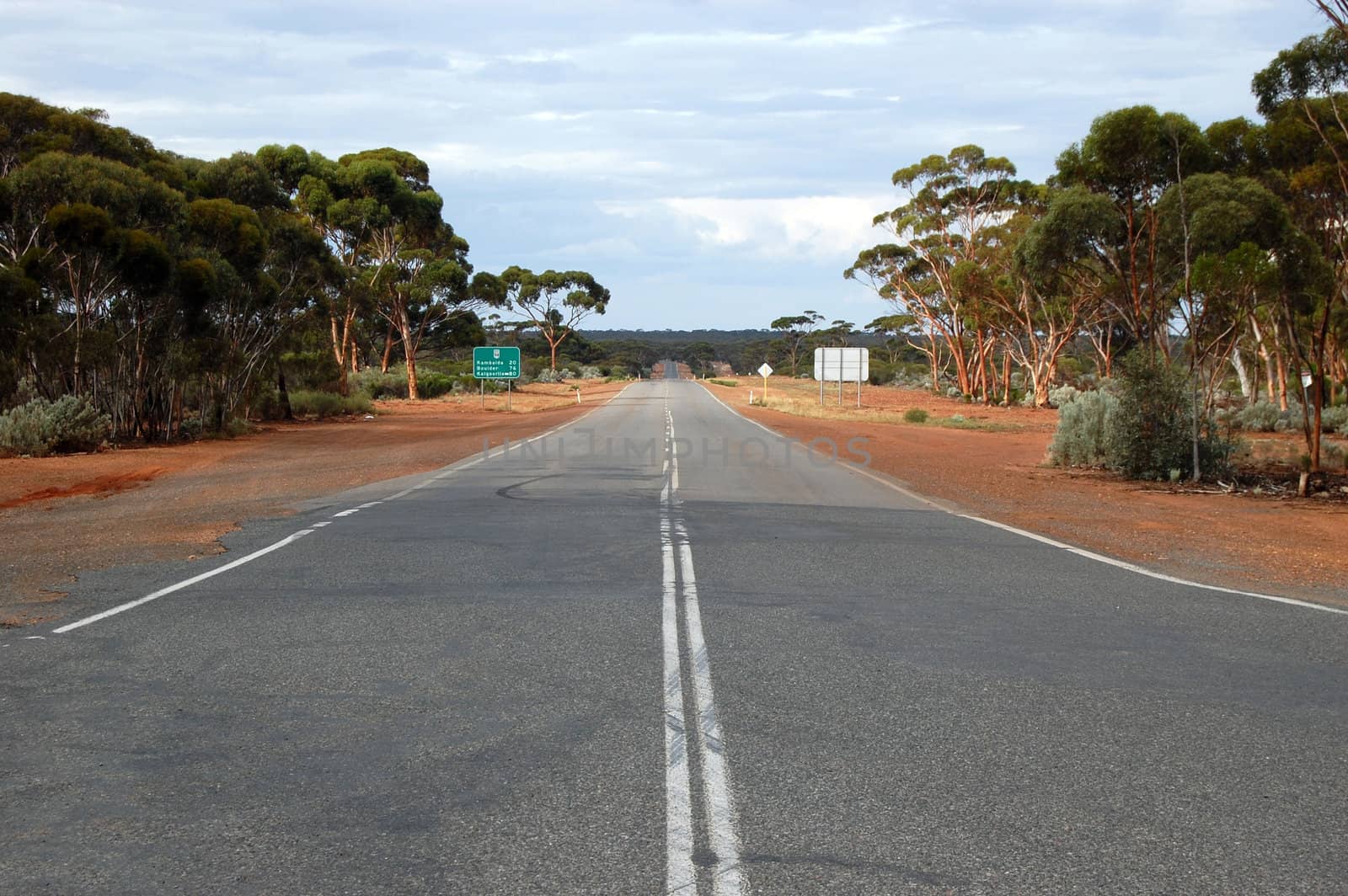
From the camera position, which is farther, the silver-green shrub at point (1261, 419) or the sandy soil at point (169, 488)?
the silver-green shrub at point (1261, 419)

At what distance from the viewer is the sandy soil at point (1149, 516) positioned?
35.3ft

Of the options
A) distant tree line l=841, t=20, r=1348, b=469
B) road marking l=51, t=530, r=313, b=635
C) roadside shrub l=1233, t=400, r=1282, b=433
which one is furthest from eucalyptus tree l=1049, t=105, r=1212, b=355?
road marking l=51, t=530, r=313, b=635

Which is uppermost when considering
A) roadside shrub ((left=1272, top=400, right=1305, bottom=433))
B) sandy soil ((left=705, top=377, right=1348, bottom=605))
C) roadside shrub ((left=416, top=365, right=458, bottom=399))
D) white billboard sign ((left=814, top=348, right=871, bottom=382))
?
white billboard sign ((left=814, top=348, right=871, bottom=382))

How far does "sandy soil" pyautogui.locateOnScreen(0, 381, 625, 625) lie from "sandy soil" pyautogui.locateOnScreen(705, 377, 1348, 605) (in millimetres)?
9382

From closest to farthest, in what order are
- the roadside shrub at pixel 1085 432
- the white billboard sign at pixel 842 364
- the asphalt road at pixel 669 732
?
the asphalt road at pixel 669 732, the roadside shrub at pixel 1085 432, the white billboard sign at pixel 842 364

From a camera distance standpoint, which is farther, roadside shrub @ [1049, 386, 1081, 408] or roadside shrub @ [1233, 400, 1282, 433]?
roadside shrub @ [1049, 386, 1081, 408]

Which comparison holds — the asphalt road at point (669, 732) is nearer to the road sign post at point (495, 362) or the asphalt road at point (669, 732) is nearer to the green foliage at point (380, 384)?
the road sign post at point (495, 362)

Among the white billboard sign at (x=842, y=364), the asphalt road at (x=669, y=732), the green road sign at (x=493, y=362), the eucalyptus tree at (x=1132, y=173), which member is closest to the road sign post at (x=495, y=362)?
the green road sign at (x=493, y=362)

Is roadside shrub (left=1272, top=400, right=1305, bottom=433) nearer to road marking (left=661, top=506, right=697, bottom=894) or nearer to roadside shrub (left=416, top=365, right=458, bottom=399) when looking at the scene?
road marking (left=661, top=506, right=697, bottom=894)

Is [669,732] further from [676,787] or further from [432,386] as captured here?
[432,386]

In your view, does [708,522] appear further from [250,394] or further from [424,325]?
[424,325]

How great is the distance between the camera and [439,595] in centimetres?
856

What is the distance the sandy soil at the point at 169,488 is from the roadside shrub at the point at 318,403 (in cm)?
451

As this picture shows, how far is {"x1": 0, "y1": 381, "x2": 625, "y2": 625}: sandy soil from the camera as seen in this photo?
10.5m
